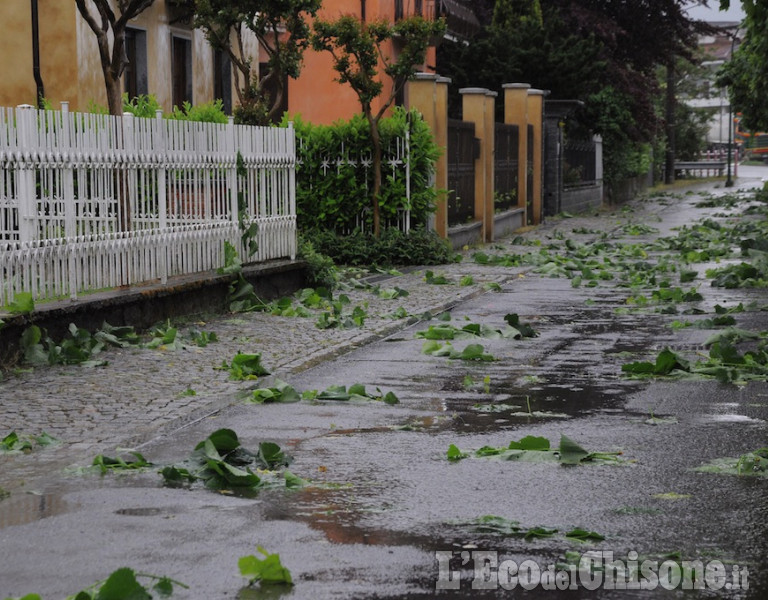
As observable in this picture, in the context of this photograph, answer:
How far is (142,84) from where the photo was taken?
23.3 metres

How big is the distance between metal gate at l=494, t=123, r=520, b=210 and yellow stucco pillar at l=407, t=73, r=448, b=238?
5.37 m

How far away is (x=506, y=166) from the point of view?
96.7 feet

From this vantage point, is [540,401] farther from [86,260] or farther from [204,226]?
[204,226]

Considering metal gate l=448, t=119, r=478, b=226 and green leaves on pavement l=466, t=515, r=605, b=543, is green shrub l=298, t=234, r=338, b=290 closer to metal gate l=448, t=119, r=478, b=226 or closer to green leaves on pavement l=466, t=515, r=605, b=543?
metal gate l=448, t=119, r=478, b=226

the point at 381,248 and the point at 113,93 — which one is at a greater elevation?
the point at 113,93

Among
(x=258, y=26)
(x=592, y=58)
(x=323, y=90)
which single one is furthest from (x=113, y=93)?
(x=592, y=58)

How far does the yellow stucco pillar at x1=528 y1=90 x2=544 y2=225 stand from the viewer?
3259 cm

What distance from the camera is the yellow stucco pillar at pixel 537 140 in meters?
32.6

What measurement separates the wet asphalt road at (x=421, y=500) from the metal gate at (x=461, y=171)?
13.9 meters

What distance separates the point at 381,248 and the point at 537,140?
13405mm

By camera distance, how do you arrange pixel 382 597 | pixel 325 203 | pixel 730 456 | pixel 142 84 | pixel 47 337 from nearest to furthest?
pixel 382 597
pixel 730 456
pixel 47 337
pixel 325 203
pixel 142 84

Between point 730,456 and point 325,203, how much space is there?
14.0 meters

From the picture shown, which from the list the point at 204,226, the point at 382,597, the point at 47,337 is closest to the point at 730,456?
the point at 382,597

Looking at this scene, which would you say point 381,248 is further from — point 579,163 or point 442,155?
point 579,163
